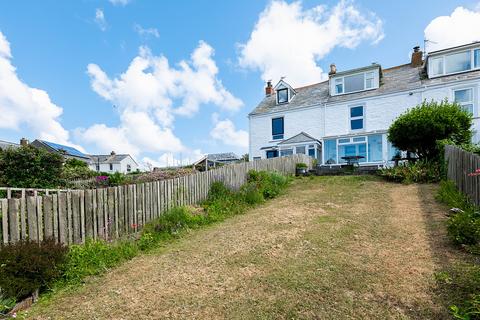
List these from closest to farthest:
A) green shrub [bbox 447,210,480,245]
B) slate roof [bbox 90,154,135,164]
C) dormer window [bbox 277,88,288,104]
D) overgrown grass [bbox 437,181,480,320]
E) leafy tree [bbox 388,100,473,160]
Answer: overgrown grass [bbox 437,181,480,320], green shrub [bbox 447,210,480,245], leafy tree [bbox 388,100,473,160], dormer window [bbox 277,88,288,104], slate roof [bbox 90,154,135,164]

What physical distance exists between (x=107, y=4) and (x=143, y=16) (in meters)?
1.82

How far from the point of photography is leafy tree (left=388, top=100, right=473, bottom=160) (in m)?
10.8

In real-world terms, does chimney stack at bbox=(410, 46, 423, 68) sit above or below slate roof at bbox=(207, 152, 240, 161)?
above

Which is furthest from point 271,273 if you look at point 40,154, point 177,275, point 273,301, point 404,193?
point 40,154

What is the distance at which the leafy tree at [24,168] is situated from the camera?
41.4 feet

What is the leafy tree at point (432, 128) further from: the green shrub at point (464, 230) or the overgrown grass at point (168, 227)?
the green shrub at point (464, 230)

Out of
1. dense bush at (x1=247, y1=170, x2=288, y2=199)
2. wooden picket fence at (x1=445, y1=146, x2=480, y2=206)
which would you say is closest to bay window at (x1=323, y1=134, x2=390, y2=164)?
dense bush at (x1=247, y1=170, x2=288, y2=199)

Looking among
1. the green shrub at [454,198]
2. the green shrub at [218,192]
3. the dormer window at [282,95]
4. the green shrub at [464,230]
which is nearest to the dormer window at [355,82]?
the dormer window at [282,95]

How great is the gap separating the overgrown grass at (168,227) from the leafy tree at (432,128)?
253 inches

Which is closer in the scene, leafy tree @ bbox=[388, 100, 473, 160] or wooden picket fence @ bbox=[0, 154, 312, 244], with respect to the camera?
wooden picket fence @ bbox=[0, 154, 312, 244]

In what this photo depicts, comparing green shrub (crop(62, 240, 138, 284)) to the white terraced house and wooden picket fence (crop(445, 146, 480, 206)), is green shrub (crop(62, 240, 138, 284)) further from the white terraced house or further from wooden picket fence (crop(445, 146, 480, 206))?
the white terraced house

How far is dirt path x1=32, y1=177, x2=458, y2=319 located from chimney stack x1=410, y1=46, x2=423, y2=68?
19355 mm

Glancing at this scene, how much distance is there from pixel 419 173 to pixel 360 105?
10605 millimetres

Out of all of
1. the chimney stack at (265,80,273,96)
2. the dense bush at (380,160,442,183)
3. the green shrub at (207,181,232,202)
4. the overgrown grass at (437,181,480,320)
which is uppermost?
the chimney stack at (265,80,273,96)
